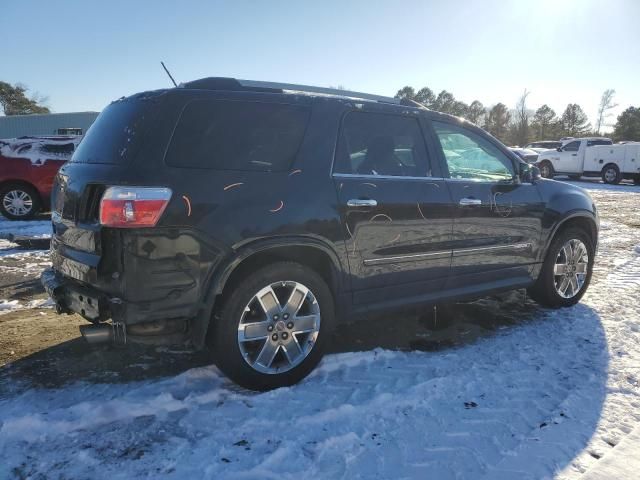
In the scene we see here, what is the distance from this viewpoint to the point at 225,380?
3.32 meters

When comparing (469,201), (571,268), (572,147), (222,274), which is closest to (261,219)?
(222,274)

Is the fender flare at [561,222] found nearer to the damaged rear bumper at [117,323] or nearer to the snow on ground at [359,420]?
the snow on ground at [359,420]

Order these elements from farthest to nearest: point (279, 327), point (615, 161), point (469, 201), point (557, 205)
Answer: point (615, 161) → point (557, 205) → point (469, 201) → point (279, 327)

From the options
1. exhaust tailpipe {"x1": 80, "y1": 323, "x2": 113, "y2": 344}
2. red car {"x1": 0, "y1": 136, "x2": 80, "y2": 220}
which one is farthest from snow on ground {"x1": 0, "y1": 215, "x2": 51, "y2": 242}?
exhaust tailpipe {"x1": 80, "y1": 323, "x2": 113, "y2": 344}


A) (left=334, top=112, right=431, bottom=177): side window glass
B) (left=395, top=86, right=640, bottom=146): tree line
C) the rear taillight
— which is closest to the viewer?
the rear taillight

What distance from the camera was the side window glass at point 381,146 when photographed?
11.3ft

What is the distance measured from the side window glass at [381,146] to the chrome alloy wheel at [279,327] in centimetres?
91

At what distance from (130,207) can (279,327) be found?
1183 mm

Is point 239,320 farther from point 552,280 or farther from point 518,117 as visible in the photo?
point 518,117

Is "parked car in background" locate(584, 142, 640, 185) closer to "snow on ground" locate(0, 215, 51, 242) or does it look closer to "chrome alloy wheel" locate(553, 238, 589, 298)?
"chrome alloy wheel" locate(553, 238, 589, 298)

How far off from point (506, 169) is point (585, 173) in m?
20.9

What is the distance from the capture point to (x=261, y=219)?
2.97 metres

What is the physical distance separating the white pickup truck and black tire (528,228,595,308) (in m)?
18.8

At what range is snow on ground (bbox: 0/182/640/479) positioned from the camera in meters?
2.43
